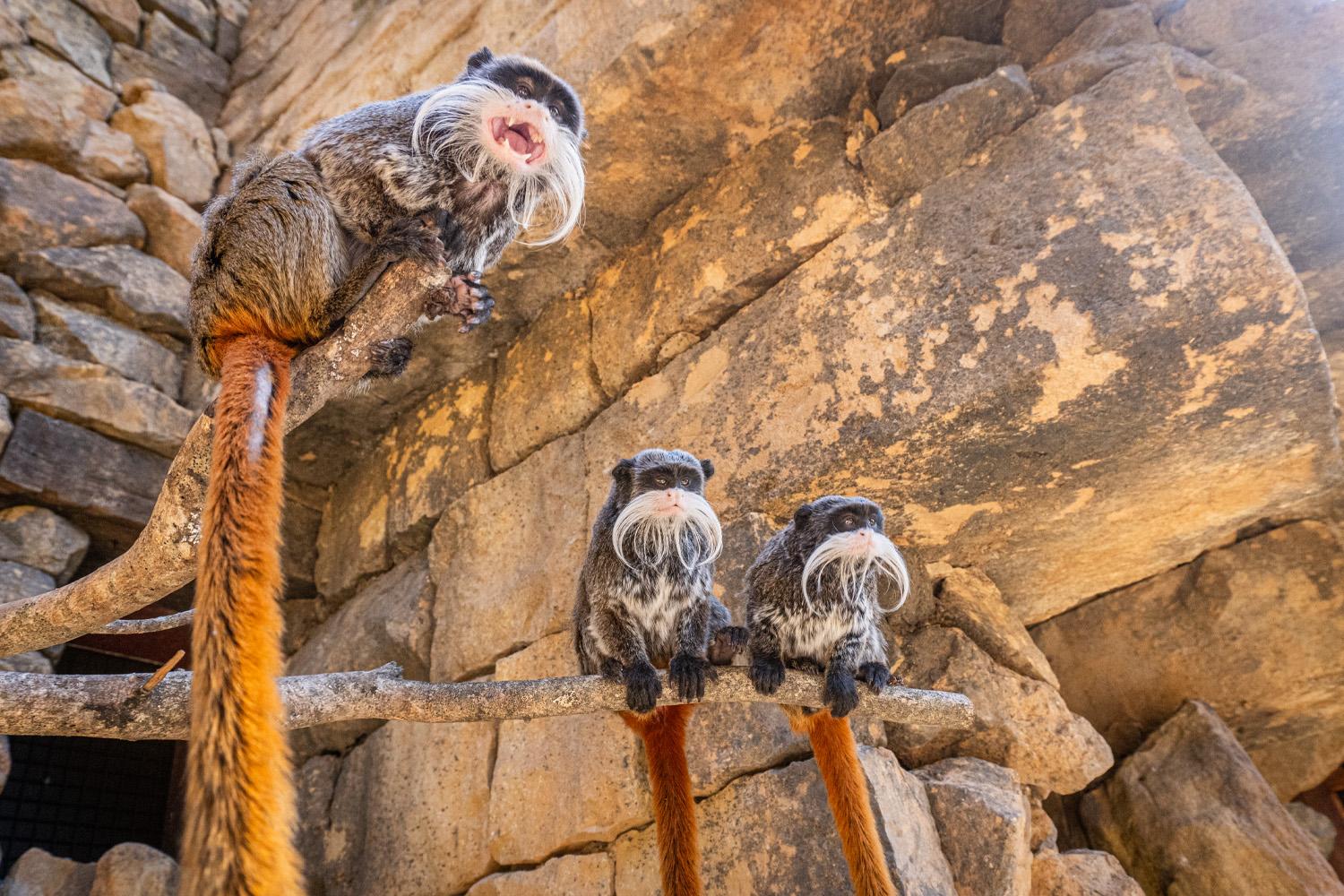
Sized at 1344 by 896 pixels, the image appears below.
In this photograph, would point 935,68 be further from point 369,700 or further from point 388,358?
point 369,700

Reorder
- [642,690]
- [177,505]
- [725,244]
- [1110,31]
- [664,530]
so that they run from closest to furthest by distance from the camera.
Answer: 1. [177,505]
2. [642,690]
3. [664,530]
4. [1110,31]
5. [725,244]

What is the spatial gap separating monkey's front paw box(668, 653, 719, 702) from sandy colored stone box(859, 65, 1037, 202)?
199cm

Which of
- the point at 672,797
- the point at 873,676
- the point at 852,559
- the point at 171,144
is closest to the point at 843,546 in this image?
the point at 852,559

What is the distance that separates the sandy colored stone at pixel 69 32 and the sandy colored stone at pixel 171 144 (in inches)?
11.7

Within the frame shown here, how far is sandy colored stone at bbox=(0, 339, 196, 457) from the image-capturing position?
397 centimetres

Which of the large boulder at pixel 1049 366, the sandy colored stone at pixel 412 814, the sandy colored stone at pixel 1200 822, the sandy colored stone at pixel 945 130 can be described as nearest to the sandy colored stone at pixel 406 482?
the sandy colored stone at pixel 412 814

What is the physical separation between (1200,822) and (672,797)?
6.89ft

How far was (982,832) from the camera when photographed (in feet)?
8.35

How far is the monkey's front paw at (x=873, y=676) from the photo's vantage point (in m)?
Result: 2.20

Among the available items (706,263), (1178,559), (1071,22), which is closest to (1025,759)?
(1178,559)

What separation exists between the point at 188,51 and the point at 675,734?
237 inches

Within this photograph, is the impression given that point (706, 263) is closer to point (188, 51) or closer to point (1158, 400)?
point (1158, 400)

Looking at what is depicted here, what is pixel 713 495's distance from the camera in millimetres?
3135

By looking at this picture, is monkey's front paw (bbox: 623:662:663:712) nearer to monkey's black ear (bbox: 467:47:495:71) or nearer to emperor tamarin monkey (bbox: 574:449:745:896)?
emperor tamarin monkey (bbox: 574:449:745:896)
